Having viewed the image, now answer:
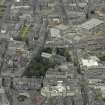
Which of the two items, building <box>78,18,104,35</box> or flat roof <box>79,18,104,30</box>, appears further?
flat roof <box>79,18,104,30</box>

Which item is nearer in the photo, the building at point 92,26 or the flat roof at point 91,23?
the building at point 92,26

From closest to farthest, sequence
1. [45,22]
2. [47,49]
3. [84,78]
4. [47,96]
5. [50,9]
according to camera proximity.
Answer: [47,96]
[84,78]
[47,49]
[45,22]
[50,9]

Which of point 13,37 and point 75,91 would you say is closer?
point 75,91

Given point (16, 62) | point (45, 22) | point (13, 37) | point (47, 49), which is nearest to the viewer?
point (16, 62)

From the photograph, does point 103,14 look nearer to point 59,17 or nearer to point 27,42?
point 59,17

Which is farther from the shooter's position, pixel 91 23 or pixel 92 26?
pixel 91 23

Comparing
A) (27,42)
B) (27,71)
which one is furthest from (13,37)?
(27,71)
